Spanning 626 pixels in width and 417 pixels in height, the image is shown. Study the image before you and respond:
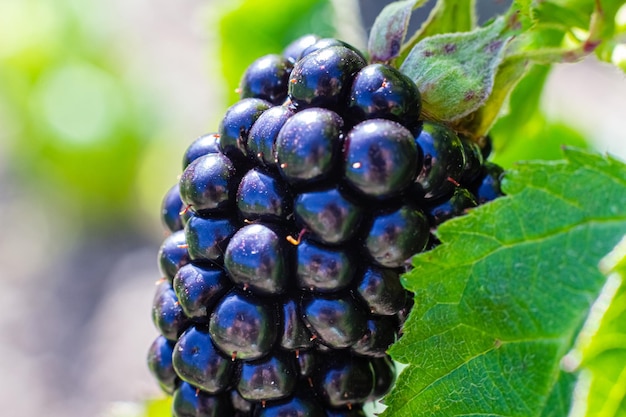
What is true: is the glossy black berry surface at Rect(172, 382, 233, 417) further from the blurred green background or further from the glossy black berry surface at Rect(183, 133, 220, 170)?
the blurred green background

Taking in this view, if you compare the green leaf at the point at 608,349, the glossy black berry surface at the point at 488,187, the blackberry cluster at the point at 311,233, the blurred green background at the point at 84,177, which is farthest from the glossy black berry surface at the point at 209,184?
the blurred green background at the point at 84,177

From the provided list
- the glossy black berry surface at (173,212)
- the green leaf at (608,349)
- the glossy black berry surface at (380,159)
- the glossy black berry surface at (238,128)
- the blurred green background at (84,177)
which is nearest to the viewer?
the green leaf at (608,349)

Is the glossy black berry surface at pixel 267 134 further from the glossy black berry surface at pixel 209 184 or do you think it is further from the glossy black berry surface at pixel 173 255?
the glossy black berry surface at pixel 173 255

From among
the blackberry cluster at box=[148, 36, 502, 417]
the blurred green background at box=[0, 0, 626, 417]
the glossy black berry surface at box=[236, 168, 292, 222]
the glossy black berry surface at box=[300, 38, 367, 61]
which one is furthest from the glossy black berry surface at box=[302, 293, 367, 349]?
the blurred green background at box=[0, 0, 626, 417]

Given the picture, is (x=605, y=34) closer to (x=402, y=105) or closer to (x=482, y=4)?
(x=402, y=105)

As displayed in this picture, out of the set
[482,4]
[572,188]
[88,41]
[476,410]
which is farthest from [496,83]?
[88,41]

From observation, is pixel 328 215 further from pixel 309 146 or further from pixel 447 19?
pixel 447 19
